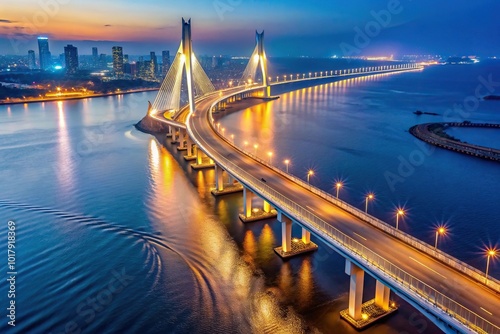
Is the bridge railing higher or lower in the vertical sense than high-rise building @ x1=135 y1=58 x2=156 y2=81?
lower

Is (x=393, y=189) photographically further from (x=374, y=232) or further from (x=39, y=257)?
(x=39, y=257)

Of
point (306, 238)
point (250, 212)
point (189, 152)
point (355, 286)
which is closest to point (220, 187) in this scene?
point (250, 212)

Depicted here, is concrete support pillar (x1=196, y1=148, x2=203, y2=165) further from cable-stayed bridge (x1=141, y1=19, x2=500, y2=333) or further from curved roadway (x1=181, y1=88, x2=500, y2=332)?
curved roadway (x1=181, y1=88, x2=500, y2=332)

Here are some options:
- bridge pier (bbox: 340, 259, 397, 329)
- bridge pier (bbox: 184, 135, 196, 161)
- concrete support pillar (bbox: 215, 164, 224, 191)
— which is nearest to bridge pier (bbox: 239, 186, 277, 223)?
concrete support pillar (bbox: 215, 164, 224, 191)

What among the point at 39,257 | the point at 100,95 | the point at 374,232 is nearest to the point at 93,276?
the point at 39,257

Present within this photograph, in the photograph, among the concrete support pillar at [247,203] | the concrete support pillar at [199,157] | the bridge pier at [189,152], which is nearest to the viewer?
the concrete support pillar at [247,203]

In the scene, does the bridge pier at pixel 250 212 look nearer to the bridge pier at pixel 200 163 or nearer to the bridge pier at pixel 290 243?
the bridge pier at pixel 290 243

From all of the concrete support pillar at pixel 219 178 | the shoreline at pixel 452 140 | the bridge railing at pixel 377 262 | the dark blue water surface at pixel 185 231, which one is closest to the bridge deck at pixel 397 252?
the bridge railing at pixel 377 262
